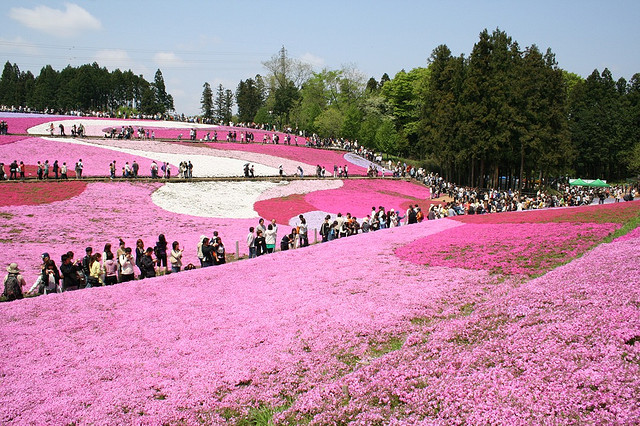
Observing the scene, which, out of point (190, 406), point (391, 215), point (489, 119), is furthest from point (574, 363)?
point (489, 119)

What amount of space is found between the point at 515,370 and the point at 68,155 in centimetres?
4737

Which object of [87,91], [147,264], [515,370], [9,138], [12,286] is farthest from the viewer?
[87,91]

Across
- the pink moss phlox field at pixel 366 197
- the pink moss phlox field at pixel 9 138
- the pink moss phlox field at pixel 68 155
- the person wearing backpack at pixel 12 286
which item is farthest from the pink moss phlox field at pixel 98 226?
the pink moss phlox field at pixel 9 138

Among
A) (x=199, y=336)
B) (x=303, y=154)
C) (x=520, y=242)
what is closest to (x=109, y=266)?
(x=199, y=336)

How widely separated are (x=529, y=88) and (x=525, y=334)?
54660 mm

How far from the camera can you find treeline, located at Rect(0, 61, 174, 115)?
125 meters

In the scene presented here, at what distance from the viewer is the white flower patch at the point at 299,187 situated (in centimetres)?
4336

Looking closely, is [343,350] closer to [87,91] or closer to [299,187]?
[299,187]

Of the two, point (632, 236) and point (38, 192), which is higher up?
point (632, 236)

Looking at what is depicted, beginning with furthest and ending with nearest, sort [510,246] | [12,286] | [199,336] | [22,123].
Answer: [22,123] → [510,246] → [12,286] → [199,336]

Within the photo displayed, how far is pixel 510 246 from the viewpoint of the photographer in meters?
17.8

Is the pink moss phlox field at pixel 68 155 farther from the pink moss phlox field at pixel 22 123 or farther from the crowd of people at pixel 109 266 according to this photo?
the crowd of people at pixel 109 266

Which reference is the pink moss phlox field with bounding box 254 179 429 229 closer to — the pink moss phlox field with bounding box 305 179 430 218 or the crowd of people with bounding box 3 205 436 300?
the pink moss phlox field with bounding box 305 179 430 218

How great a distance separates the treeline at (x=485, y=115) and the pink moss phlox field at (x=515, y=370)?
2007 inches
